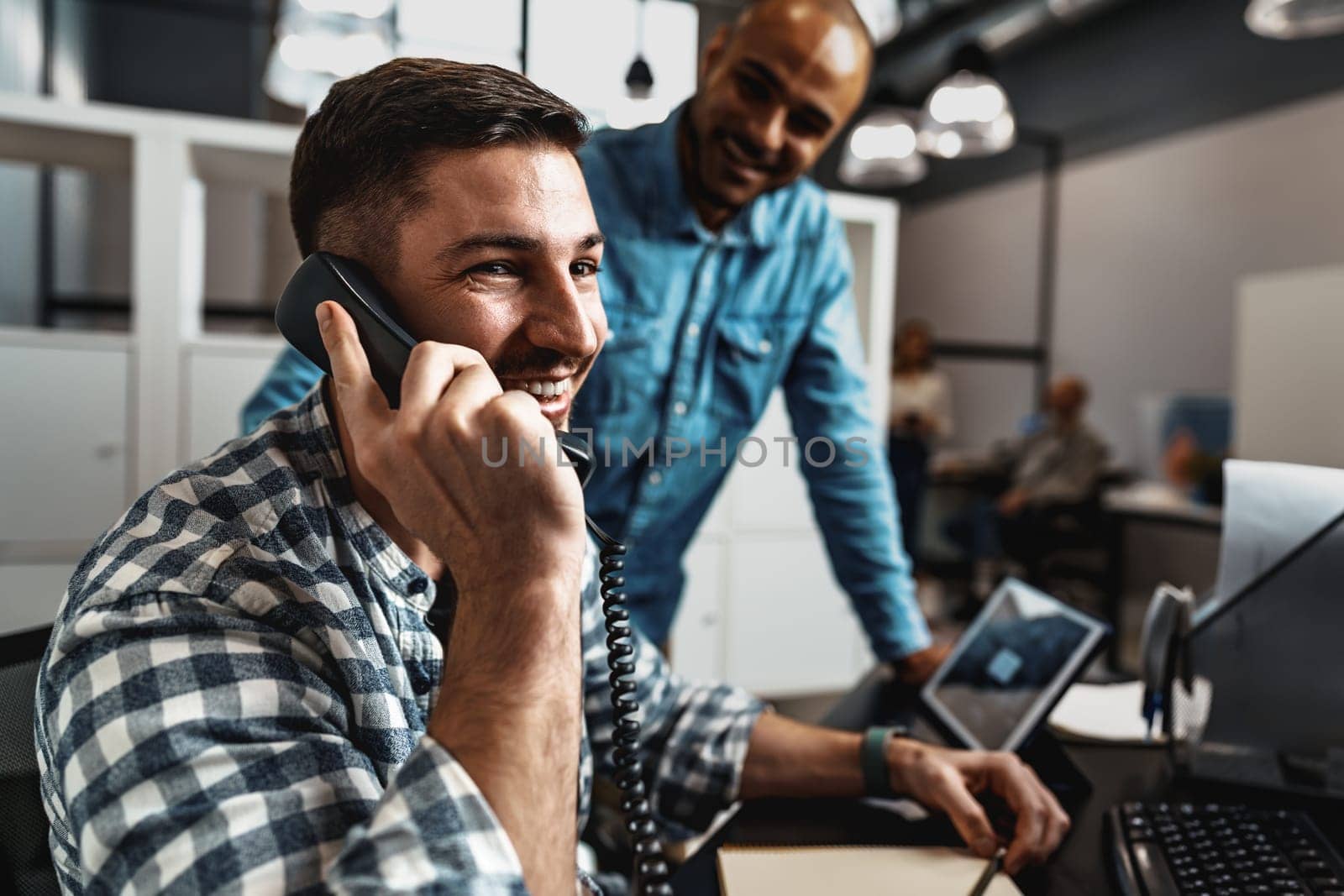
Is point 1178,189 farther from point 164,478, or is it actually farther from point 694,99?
point 164,478

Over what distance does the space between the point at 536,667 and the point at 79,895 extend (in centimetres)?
37

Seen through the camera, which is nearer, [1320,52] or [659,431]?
[659,431]

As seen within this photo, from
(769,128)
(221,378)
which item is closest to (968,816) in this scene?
(769,128)

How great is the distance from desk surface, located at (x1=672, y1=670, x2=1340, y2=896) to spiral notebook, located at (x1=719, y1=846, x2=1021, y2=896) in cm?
2

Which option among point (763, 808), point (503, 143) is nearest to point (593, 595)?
point (763, 808)

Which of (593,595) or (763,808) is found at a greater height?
(593,595)

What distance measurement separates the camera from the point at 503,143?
624 millimetres

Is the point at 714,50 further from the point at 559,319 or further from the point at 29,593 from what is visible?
the point at 29,593

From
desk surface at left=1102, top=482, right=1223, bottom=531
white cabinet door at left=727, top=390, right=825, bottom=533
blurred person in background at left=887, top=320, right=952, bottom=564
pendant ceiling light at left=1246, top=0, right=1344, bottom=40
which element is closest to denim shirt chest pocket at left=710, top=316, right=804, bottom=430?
white cabinet door at left=727, top=390, right=825, bottom=533

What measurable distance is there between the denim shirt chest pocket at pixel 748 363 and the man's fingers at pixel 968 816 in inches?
27.3

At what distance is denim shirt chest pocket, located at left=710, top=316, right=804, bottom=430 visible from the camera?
1330 millimetres

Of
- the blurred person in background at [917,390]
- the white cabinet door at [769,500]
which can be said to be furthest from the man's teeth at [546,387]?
the blurred person in background at [917,390]

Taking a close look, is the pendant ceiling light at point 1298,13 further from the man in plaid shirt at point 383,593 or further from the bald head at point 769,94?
the man in plaid shirt at point 383,593

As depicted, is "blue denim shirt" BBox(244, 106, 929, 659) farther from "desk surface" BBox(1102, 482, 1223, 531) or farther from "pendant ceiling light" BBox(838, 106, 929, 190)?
"pendant ceiling light" BBox(838, 106, 929, 190)
